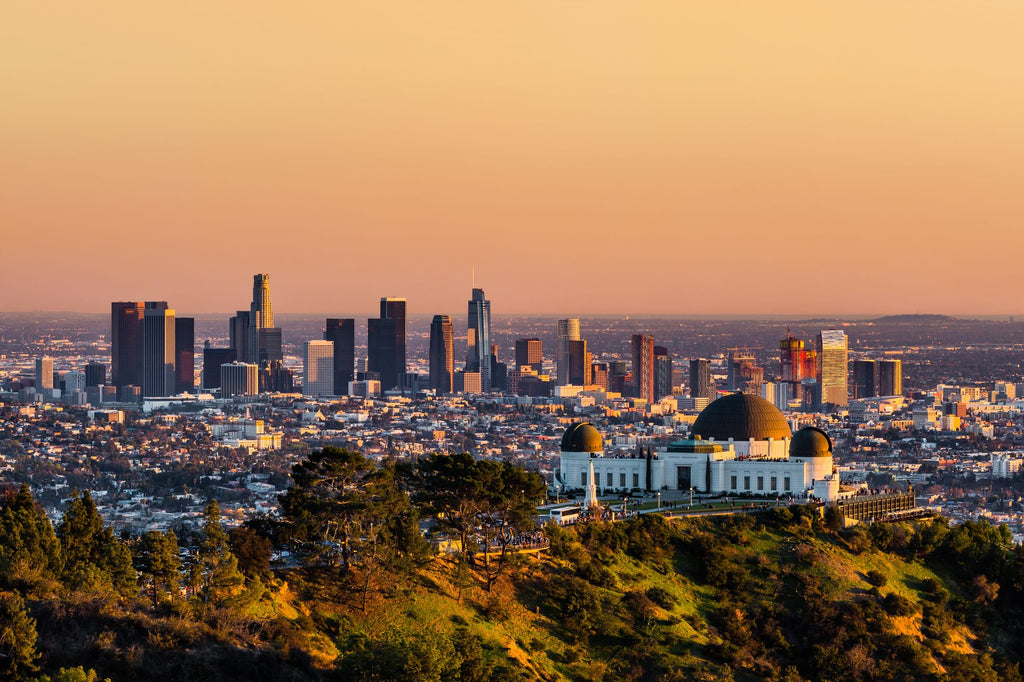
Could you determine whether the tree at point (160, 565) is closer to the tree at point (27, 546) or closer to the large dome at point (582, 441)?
Answer: the tree at point (27, 546)

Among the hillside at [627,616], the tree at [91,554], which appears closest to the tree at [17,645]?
the hillside at [627,616]

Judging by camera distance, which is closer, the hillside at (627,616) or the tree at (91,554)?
the hillside at (627,616)

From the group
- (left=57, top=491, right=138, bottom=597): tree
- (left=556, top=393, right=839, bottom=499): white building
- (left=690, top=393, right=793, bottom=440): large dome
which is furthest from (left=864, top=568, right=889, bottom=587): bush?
(left=57, top=491, right=138, bottom=597): tree

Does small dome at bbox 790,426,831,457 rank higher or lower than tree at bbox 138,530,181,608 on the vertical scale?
higher

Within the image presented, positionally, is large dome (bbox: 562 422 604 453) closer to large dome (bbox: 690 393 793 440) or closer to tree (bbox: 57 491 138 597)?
large dome (bbox: 690 393 793 440)

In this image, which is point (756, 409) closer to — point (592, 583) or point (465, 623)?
point (592, 583)

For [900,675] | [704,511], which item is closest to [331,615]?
[900,675]

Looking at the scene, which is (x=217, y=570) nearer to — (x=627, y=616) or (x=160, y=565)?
(x=160, y=565)
